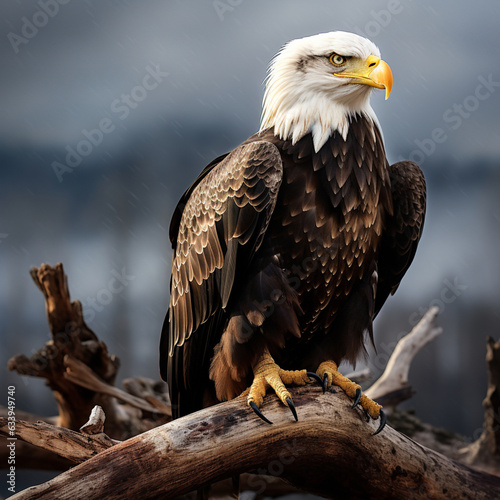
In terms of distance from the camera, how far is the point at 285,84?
8.45 ft

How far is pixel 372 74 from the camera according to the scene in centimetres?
241

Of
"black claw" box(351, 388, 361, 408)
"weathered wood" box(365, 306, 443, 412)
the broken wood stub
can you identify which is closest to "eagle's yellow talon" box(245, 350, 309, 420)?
"black claw" box(351, 388, 361, 408)

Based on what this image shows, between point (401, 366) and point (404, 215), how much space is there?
7.38ft

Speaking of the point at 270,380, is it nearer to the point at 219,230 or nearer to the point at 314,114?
the point at 219,230

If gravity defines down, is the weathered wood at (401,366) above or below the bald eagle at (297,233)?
below

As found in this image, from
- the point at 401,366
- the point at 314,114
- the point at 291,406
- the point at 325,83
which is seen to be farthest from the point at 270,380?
the point at 401,366

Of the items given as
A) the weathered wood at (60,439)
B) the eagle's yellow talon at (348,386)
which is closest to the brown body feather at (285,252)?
the eagle's yellow talon at (348,386)

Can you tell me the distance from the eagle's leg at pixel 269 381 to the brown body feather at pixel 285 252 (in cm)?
5

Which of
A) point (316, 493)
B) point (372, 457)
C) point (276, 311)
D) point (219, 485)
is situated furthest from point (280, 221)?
point (219, 485)

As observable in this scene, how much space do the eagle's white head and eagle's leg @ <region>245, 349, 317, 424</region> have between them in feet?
3.20

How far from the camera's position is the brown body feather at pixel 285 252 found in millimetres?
2359

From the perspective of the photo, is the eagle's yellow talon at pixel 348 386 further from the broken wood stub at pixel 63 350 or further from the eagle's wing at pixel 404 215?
the broken wood stub at pixel 63 350

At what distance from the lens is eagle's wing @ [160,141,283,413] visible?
233cm

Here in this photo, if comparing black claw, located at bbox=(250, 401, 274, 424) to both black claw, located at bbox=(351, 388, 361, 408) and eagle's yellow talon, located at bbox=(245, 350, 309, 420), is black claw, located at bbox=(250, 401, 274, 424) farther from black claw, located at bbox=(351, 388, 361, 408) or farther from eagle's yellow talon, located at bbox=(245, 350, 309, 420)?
black claw, located at bbox=(351, 388, 361, 408)
